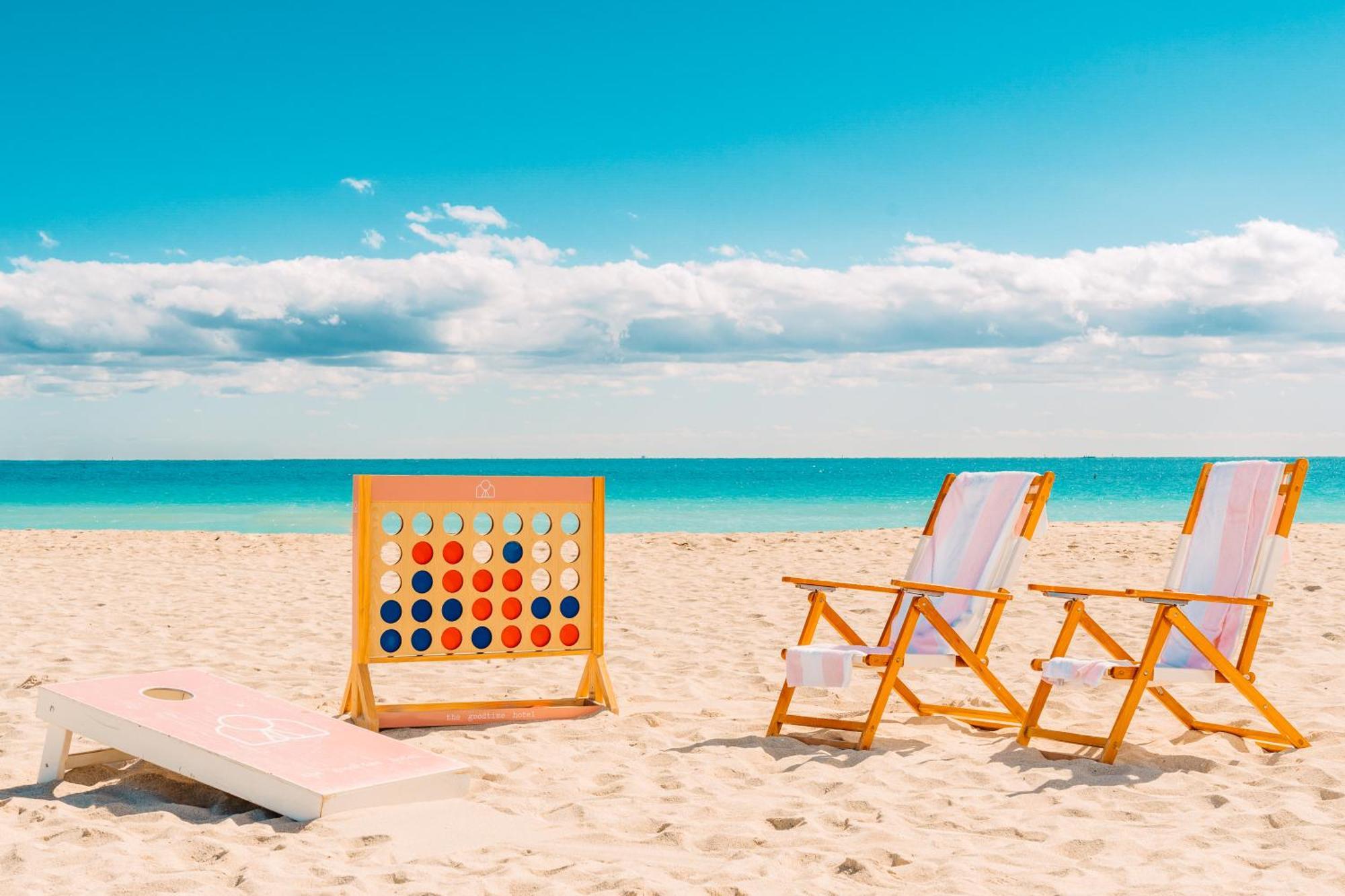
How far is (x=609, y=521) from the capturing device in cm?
2983

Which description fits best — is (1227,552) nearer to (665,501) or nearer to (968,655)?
(968,655)

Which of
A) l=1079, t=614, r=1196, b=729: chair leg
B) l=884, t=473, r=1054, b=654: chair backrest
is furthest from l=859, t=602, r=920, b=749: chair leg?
l=1079, t=614, r=1196, b=729: chair leg

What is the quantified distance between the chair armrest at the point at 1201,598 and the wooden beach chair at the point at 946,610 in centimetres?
56

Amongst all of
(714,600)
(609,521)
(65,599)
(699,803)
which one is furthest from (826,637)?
(609,521)

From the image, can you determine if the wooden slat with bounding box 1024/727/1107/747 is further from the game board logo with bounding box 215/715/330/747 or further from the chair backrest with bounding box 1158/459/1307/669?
the game board logo with bounding box 215/715/330/747

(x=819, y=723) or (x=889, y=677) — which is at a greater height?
(x=889, y=677)

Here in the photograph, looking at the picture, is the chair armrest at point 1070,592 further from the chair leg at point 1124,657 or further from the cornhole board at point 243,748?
the cornhole board at point 243,748

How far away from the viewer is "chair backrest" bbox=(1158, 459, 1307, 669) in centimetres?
447

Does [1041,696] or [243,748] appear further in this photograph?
[1041,696]

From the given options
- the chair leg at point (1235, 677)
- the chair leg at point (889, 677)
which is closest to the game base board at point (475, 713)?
the chair leg at point (889, 677)

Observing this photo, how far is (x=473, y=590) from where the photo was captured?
5.36m

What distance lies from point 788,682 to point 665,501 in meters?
36.2

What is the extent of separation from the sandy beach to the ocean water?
6000 millimetres

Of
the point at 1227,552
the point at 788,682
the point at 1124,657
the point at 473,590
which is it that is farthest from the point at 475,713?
the point at 1227,552
